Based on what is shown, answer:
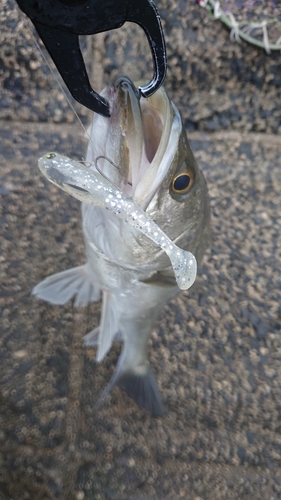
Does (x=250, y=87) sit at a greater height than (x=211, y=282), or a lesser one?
greater

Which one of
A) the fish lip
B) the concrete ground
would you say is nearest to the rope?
the concrete ground

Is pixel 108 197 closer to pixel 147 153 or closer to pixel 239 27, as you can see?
pixel 147 153

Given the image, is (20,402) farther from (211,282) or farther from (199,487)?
(211,282)

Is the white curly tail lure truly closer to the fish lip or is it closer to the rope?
the fish lip

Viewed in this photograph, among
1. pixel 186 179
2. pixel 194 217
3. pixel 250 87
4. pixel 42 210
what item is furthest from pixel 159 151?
pixel 250 87

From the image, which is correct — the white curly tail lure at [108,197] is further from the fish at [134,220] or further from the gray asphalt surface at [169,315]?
the gray asphalt surface at [169,315]

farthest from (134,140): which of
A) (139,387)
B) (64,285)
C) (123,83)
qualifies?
(139,387)
